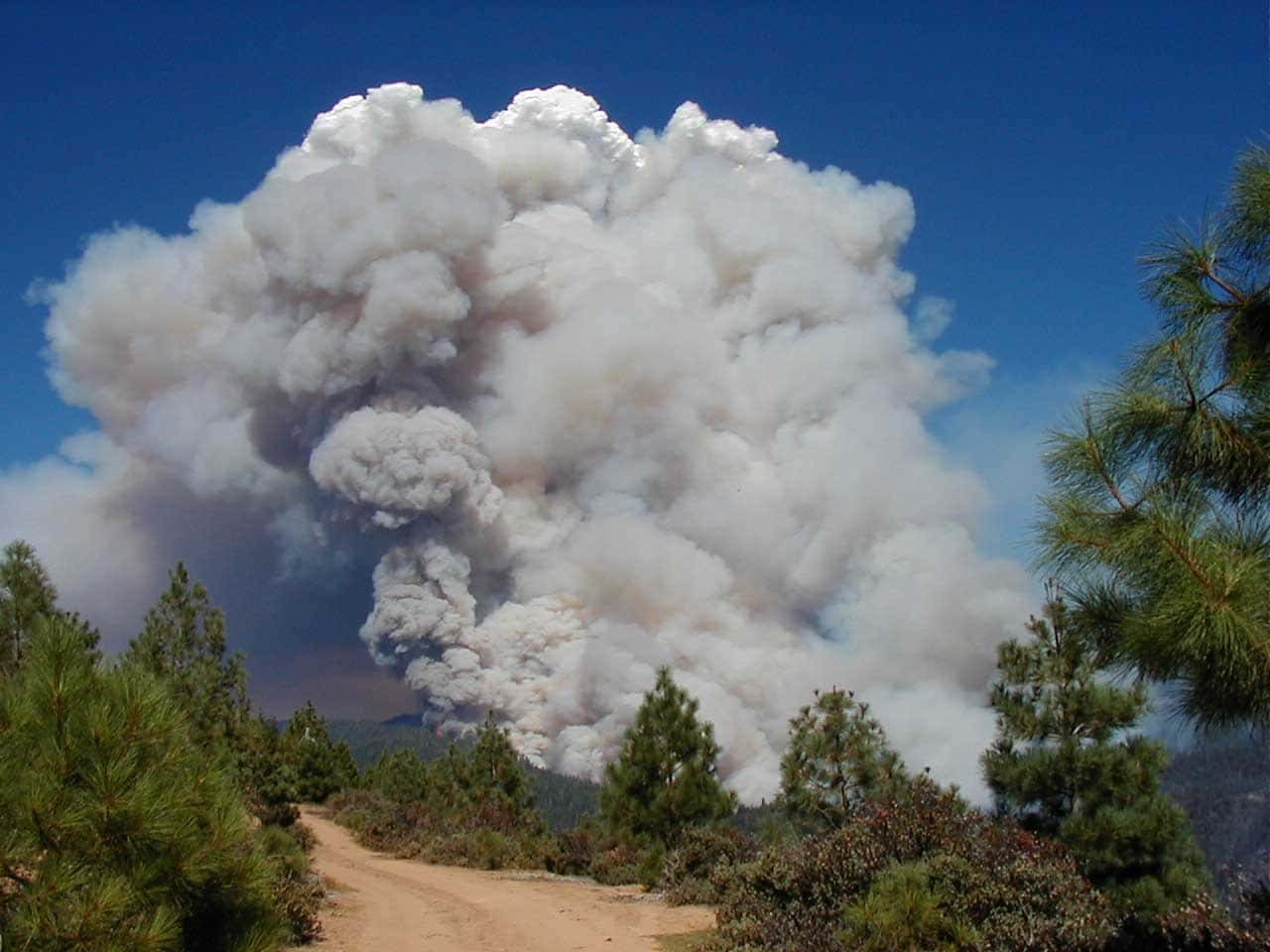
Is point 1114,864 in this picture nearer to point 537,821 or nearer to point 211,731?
point 211,731

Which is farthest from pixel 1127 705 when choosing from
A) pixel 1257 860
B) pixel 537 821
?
pixel 537 821

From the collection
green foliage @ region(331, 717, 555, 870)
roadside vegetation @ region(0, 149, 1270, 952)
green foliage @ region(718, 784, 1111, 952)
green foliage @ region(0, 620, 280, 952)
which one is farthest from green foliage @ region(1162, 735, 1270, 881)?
green foliage @ region(331, 717, 555, 870)

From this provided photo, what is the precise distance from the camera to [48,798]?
607 centimetres

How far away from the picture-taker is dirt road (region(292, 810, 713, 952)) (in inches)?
448

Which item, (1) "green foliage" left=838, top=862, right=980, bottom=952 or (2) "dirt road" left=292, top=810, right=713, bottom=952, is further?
(2) "dirt road" left=292, top=810, right=713, bottom=952

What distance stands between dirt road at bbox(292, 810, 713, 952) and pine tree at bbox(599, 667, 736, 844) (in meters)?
1.71

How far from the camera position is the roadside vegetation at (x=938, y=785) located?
5.59 metres

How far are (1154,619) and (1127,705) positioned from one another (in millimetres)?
8146

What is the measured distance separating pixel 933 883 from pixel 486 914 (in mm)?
6043

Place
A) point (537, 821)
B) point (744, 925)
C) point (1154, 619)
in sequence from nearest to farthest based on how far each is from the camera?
point (1154, 619), point (744, 925), point (537, 821)

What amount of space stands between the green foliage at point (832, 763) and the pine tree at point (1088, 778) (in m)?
2.18

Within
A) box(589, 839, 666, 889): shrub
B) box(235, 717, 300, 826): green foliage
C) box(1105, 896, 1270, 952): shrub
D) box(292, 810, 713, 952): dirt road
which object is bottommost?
box(292, 810, 713, 952): dirt road

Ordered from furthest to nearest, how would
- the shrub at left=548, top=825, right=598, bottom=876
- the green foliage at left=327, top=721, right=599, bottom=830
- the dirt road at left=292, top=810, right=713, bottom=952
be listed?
the green foliage at left=327, top=721, right=599, bottom=830, the shrub at left=548, top=825, right=598, bottom=876, the dirt road at left=292, top=810, right=713, bottom=952

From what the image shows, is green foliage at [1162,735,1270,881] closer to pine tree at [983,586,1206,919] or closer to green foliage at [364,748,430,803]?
pine tree at [983,586,1206,919]
